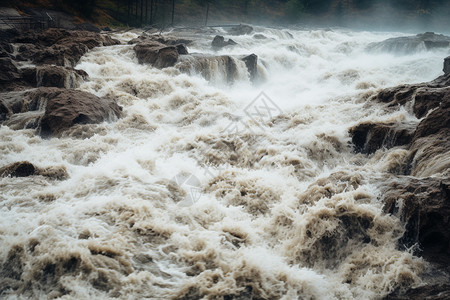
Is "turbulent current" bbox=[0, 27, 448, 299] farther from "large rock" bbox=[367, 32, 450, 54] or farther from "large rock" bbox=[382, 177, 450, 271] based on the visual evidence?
"large rock" bbox=[367, 32, 450, 54]

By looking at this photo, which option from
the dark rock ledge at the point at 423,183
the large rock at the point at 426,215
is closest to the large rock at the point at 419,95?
the dark rock ledge at the point at 423,183

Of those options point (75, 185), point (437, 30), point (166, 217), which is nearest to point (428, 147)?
point (166, 217)

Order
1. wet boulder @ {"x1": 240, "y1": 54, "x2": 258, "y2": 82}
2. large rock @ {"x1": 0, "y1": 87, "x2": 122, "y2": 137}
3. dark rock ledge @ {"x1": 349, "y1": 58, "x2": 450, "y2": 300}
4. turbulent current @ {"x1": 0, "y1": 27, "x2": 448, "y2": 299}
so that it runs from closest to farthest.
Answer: dark rock ledge @ {"x1": 349, "y1": 58, "x2": 450, "y2": 300} < turbulent current @ {"x1": 0, "y1": 27, "x2": 448, "y2": 299} < large rock @ {"x1": 0, "y1": 87, "x2": 122, "y2": 137} < wet boulder @ {"x1": 240, "y1": 54, "x2": 258, "y2": 82}

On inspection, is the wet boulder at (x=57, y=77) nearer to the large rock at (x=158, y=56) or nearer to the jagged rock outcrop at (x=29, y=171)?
the large rock at (x=158, y=56)

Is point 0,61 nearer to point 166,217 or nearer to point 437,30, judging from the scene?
point 166,217

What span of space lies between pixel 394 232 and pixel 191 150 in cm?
550

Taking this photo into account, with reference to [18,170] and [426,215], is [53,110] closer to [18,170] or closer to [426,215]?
[18,170]

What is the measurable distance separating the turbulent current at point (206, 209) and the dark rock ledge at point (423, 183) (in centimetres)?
18

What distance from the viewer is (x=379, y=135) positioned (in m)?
7.95

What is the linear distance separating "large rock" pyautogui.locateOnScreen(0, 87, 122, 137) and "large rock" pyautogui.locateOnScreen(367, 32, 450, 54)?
68.6 ft

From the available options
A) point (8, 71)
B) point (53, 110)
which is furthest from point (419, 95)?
point (8, 71)

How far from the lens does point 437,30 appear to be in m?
53.5

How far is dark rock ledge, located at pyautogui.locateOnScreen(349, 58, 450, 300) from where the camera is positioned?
4246 mm

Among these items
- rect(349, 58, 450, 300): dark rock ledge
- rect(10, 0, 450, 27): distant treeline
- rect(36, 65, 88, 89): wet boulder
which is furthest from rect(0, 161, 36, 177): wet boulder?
rect(10, 0, 450, 27): distant treeline
